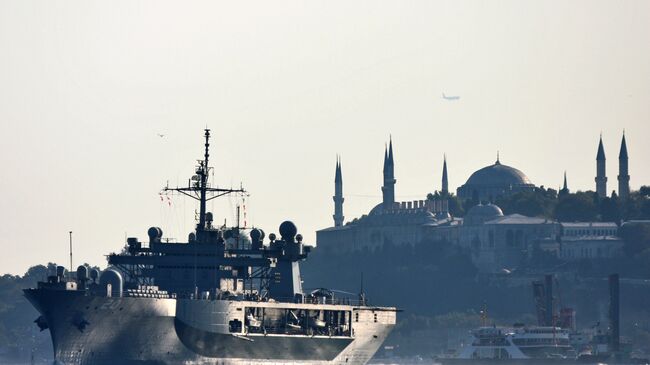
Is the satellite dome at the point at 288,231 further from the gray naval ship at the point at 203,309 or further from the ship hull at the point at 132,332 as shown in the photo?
the ship hull at the point at 132,332

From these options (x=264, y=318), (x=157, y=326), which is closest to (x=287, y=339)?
(x=264, y=318)

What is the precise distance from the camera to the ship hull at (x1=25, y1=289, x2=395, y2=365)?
106 meters

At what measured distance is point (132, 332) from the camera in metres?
107

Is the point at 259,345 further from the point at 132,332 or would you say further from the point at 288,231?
the point at 288,231

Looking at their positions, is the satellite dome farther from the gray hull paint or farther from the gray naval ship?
the gray hull paint

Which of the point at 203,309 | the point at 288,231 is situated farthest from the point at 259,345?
the point at 288,231

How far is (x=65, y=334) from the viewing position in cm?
10669

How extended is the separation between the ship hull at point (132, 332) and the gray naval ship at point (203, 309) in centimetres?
5

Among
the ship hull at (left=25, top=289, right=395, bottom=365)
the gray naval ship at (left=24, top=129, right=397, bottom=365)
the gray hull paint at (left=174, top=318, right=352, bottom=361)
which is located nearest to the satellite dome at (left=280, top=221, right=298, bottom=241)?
the gray naval ship at (left=24, top=129, right=397, bottom=365)

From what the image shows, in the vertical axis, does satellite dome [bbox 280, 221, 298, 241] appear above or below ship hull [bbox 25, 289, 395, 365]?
above

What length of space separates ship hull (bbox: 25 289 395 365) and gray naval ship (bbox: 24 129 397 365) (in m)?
0.05

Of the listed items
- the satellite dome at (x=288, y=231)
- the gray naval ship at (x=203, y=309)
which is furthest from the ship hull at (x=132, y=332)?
the satellite dome at (x=288, y=231)

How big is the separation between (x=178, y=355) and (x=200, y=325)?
1743 mm

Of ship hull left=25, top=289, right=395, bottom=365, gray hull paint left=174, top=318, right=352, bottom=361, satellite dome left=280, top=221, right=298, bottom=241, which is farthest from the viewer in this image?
satellite dome left=280, top=221, right=298, bottom=241
